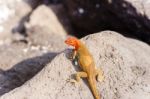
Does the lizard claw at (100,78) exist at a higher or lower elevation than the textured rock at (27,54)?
lower

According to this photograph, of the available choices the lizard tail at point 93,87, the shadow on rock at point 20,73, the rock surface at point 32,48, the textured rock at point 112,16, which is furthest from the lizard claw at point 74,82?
the textured rock at point 112,16

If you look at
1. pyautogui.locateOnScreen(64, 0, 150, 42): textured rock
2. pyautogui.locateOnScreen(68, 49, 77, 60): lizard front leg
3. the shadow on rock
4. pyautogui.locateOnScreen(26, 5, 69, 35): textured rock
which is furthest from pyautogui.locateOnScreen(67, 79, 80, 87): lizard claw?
pyautogui.locateOnScreen(26, 5, 69, 35): textured rock

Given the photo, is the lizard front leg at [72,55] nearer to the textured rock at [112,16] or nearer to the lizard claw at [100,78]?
the lizard claw at [100,78]

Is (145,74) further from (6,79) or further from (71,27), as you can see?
(71,27)

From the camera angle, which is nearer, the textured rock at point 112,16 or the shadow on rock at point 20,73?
the shadow on rock at point 20,73

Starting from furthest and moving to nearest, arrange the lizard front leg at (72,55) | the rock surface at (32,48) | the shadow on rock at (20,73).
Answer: the rock surface at (32,48) → the shadow on rock at (20,73) → the lizard front leg at (72,55)
